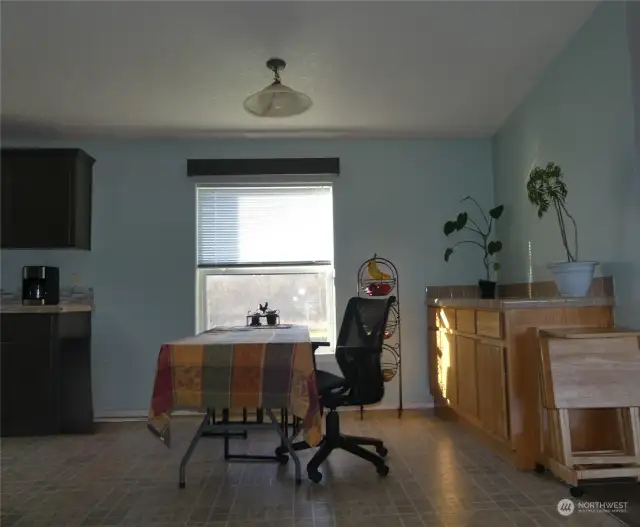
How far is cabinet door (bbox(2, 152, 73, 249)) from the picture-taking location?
430 cm

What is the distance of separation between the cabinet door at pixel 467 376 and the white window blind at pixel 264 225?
1574 mm

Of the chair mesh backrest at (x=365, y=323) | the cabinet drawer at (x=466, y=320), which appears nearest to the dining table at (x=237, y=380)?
the chair mesh backrest at (x=365, y=323)

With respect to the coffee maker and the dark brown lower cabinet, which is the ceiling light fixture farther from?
the coffee maker

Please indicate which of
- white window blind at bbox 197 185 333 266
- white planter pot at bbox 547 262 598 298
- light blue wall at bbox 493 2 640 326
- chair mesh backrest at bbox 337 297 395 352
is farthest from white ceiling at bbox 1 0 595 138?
chair mesh backrest at bbox 337 297 395 352

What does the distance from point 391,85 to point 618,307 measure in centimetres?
209

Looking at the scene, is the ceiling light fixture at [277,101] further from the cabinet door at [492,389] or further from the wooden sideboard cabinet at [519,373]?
the cabinet door at [492,389]

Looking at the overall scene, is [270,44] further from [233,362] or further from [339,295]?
[339,295]

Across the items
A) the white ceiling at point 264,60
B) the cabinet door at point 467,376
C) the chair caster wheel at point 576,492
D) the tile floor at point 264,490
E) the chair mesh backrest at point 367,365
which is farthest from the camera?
the cabinet door at point 467,376

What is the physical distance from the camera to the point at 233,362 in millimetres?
2574

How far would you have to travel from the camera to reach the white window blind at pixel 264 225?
478cm

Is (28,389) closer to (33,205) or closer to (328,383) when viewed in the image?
(33,205)

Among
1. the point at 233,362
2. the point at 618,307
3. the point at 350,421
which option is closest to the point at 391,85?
the point at 618,307

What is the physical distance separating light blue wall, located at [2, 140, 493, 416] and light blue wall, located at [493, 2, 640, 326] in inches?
36.4

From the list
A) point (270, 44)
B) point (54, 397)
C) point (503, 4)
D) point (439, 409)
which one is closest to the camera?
point (503, 4)
